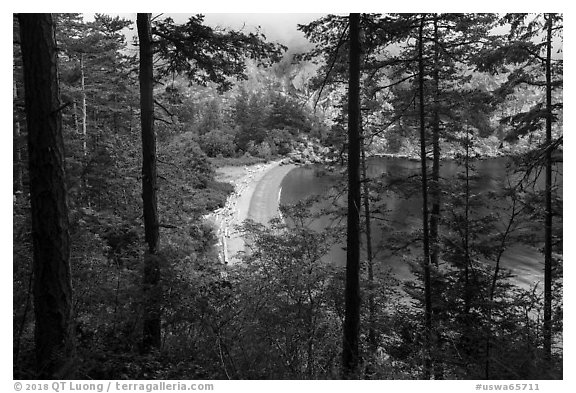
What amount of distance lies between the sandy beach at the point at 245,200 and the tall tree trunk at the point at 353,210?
5.62m

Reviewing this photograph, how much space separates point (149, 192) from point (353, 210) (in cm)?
309

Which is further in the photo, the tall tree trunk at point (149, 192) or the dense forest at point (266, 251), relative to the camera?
the tall tree trunk at point (149, 192)

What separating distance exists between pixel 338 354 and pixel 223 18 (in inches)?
229

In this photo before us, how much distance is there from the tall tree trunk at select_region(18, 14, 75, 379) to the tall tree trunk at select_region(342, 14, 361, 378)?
365 cm

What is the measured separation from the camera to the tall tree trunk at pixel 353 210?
18.1ft

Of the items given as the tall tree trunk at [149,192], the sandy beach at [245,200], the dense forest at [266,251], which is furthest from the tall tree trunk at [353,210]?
the sandy beach at [245,200]

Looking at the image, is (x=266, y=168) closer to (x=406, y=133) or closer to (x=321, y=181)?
(x=321, y=181)

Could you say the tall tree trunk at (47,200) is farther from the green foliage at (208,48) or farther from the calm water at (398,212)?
the calm water at (398,212)

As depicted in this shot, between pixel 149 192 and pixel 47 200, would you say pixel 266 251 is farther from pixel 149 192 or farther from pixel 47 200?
pixel 47 200

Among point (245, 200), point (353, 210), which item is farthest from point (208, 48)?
point (245, 200)

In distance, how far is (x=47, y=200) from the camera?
11.9ft

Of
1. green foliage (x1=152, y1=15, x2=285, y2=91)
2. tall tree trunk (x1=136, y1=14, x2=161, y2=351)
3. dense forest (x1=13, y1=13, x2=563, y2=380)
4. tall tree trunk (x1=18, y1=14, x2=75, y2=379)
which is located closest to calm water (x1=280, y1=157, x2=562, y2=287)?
dense forest (x1=13, y1=13, x2=563, y2=380)

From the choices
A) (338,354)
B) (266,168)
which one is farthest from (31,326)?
(266,168)

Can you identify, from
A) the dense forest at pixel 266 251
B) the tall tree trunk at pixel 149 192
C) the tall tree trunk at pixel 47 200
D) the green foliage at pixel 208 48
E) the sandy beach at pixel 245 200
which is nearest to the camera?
the tall tree trunk at pixel 47 200
